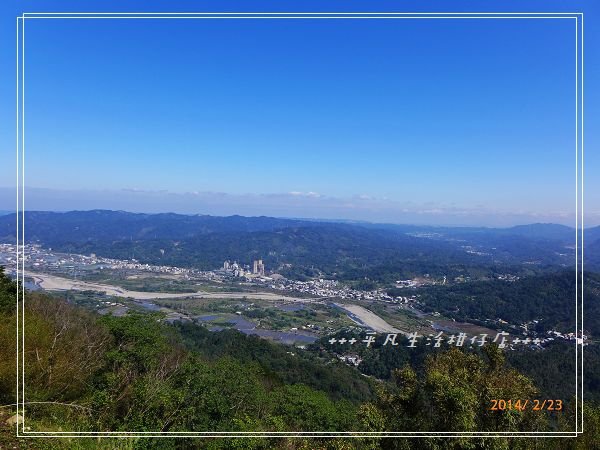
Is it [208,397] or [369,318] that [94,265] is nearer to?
[208,397]

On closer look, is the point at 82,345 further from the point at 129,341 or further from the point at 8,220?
the point at 8,220

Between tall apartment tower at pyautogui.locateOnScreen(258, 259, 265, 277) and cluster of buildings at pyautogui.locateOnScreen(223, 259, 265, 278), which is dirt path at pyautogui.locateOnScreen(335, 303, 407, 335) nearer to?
tall apartment tower at pyautogui.locateOnScreen(258, 259, 265, 277)

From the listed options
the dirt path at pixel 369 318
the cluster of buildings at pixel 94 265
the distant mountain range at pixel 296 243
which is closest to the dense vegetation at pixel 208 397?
the dirt path at pixel 369 318

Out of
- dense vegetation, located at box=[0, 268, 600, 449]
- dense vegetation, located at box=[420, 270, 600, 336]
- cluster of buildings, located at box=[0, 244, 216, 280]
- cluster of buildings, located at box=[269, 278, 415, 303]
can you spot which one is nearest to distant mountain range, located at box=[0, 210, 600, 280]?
cluster of buildings, located at box=[0, 244, 216, 280]

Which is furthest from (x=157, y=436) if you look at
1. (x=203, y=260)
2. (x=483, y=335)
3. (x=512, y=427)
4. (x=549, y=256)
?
(x=203, y=260)

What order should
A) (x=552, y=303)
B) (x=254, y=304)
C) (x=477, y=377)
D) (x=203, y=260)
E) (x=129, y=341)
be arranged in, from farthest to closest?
(x=203, y=260)
(x=254, y=304)
(x=129, y=341)
(x=552, y=303)
(x=477, y=377)

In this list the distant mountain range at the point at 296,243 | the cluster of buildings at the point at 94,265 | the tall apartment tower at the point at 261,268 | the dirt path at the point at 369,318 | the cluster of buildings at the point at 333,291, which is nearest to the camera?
the dirt path at the point at 369,318

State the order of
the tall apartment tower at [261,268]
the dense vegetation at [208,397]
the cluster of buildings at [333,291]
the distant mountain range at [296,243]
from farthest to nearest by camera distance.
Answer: the tall apartment tower at [261,268], the distant mountain range at [296,243], the cluster of buildings at [333,291], the dense vegetation at [208,397]

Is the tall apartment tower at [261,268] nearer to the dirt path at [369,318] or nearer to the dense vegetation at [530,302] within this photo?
the dirt path at [369,318]
